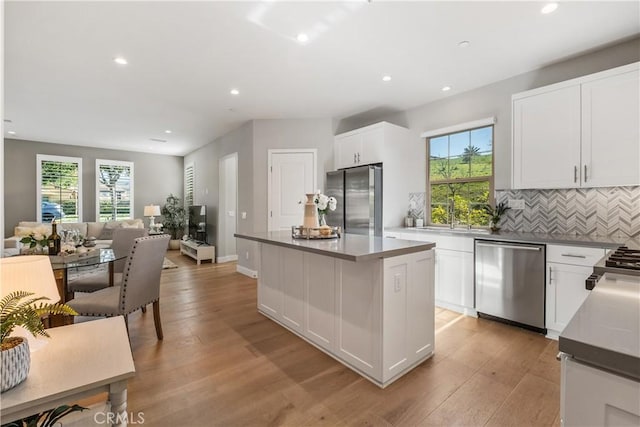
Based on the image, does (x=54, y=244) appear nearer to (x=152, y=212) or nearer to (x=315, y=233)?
(x=315, y=233)

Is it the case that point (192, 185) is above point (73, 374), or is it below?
above

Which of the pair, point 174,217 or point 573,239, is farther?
point 174,217

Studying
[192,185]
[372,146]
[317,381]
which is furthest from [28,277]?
[192,185]

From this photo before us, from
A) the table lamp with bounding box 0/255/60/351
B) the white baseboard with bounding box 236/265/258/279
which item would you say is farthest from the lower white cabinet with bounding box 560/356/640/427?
the white baseboard with bounding box 236/265/258/279

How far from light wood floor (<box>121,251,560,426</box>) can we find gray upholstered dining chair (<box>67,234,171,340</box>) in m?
0.45

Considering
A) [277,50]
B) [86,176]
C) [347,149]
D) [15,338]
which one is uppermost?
[277,50]

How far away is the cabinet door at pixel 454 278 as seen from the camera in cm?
326

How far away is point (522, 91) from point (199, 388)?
4200 mm

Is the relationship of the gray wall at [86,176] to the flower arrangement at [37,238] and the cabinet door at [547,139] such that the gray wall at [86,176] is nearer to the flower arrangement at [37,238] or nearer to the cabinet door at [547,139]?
the flower arrangement at [37,238]

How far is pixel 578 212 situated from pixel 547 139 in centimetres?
82

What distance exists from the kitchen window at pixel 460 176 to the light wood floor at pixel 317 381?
4.69 feet

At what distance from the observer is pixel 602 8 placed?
223 cm

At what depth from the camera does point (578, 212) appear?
3.03 meters

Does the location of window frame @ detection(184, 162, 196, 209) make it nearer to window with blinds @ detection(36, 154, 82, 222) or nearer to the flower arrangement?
window with blinds @ detection(36, 154, 82, 222)
